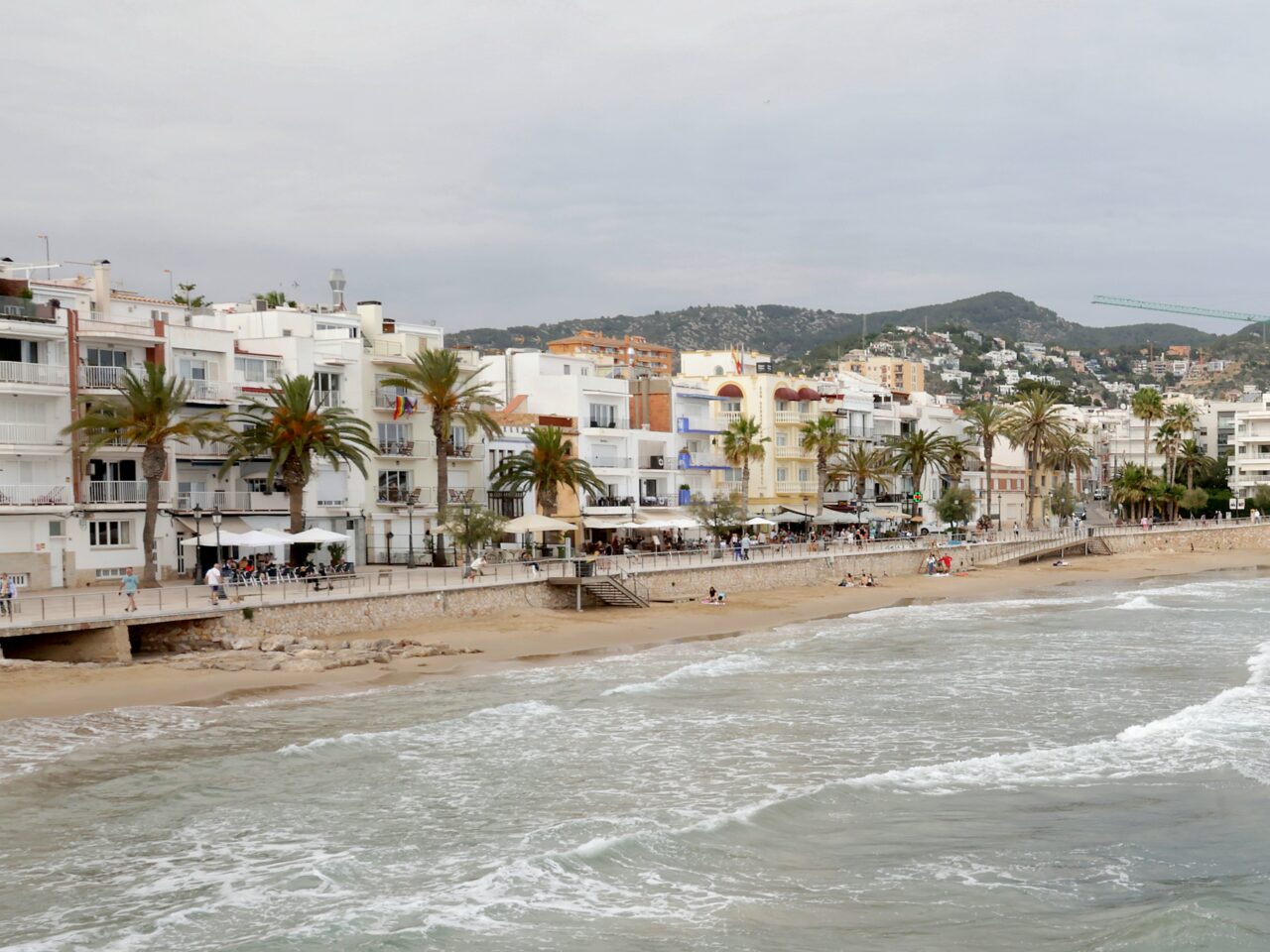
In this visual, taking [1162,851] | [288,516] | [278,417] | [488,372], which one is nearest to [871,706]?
[1162,851]

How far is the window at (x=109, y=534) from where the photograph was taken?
152 ft

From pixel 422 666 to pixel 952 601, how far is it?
97.7ft

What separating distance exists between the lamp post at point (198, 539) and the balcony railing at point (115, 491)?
1965 mm

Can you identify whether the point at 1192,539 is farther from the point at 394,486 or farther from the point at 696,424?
the point at 394,486

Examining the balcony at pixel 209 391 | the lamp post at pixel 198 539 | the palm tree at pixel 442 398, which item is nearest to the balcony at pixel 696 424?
the palm tree at pixel 442 398

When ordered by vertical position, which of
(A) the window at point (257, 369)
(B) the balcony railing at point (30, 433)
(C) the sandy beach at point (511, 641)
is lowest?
(C) the sandy beach at point (511, 641)

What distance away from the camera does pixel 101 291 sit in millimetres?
55250

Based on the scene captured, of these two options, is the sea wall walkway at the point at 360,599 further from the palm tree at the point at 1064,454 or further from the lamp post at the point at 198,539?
the palm tree at the point at 1064,454

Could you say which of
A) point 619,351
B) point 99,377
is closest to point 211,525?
point 99,377

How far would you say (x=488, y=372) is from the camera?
243 feet

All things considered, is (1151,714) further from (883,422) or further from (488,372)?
(883,422)

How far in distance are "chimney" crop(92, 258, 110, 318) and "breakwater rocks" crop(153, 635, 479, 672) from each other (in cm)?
2439

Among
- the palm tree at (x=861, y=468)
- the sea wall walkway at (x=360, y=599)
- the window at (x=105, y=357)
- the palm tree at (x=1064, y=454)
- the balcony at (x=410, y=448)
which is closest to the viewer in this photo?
the sea wall walkway at (x=360, y=599)

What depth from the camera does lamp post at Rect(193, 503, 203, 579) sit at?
44500 millimetres
